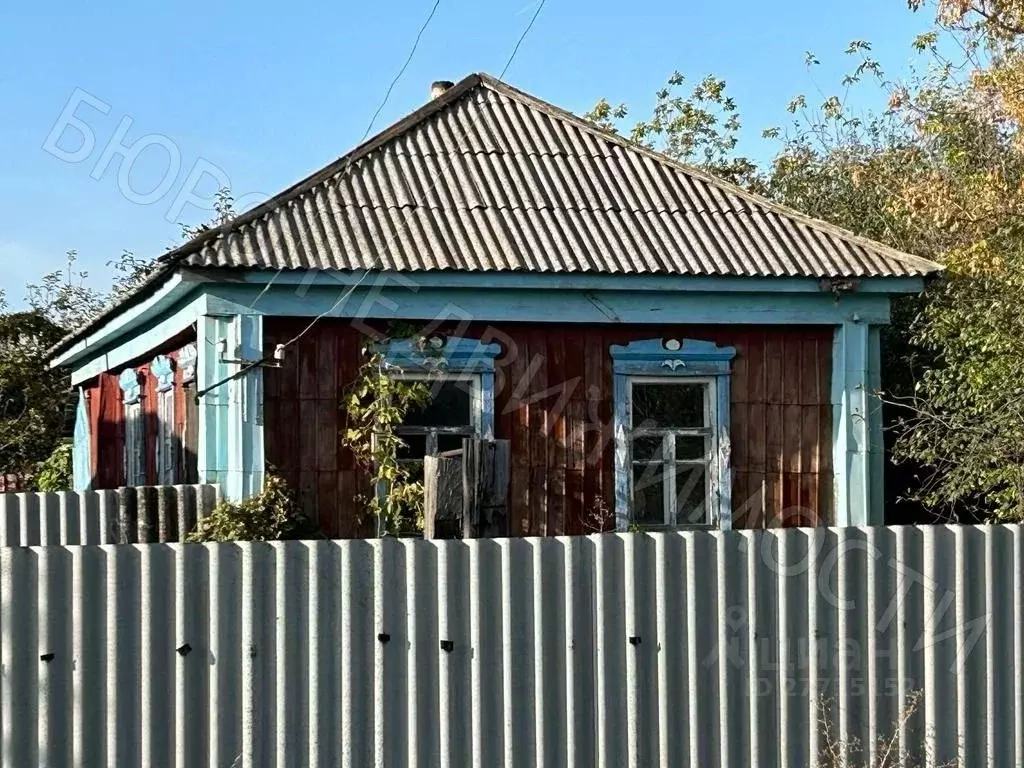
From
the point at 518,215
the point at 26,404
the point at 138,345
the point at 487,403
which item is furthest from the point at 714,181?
the point at 26,404

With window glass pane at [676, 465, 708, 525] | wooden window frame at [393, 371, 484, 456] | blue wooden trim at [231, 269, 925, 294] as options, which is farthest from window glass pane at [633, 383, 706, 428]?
wooden window frame at [393, 371, 484, 456]

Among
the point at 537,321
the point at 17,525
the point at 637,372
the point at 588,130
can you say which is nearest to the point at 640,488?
the point at 637,372

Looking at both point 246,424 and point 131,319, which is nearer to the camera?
point 246,424

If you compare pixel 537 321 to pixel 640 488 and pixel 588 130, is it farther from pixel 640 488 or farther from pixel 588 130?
pixel 588 130

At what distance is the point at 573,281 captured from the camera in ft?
33.1

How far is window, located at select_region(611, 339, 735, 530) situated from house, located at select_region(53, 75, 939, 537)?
→ 0.06 ft

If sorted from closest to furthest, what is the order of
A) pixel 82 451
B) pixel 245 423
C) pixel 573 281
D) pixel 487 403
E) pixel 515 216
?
pixel 245 423
pixel 573 281
pixel 487 403
pixel 515 216
pixel 82 451

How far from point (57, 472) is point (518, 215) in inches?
435

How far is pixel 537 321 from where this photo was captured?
1027 centimetres

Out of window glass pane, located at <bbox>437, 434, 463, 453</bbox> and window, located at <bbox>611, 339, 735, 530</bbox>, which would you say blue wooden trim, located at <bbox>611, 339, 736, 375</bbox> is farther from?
window glass pane, located at <bbox>437, 434, 463, 453</bbox>

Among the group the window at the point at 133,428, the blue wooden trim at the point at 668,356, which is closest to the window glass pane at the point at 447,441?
the blue wooden trim at the point at 668,356

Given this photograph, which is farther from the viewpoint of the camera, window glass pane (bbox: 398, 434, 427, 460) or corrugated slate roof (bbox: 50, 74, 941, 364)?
window glass pane (bbox: 398, 434, 427, 460)

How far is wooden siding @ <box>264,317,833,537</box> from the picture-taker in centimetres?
1001

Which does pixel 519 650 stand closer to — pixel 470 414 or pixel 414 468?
pixel 414 468
